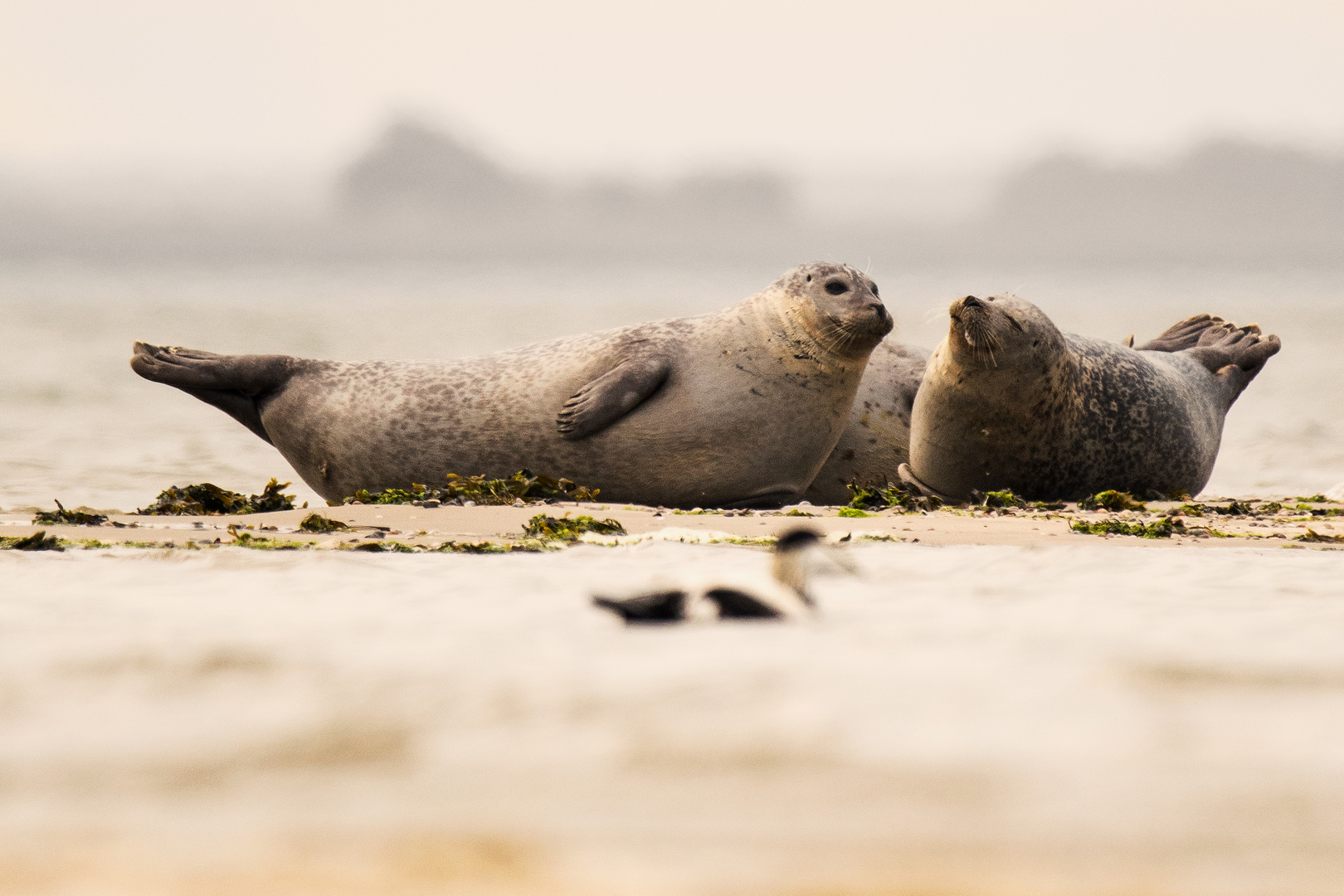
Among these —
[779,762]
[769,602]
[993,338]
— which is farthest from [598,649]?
[993,338]

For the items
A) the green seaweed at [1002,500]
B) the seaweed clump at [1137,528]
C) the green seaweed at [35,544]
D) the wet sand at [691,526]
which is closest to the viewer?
the green seaweed at [35,544]

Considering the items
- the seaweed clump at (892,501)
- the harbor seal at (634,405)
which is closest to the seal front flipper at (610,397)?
the harbor seal at (634,405)

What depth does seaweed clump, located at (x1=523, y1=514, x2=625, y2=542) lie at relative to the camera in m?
3.79

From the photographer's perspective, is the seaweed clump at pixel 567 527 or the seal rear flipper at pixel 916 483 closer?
the seaweed clump at pixel 567 527

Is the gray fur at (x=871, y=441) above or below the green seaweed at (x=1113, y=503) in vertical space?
above

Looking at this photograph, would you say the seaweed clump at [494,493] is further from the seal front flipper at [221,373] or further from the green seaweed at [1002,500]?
the green seaweed at [1002,500]

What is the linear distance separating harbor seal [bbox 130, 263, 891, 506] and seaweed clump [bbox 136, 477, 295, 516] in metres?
0.87

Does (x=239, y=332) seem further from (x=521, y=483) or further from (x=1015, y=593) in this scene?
(x=1015, y=593)

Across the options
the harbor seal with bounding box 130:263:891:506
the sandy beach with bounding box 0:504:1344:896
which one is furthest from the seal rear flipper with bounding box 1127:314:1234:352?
the sandy beach with bounding box 0:504:1344:896

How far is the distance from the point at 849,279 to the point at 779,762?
4176mm

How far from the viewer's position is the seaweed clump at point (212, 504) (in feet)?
15.4

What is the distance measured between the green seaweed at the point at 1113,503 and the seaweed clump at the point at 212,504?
3.17 meters

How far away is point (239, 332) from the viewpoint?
22.9m

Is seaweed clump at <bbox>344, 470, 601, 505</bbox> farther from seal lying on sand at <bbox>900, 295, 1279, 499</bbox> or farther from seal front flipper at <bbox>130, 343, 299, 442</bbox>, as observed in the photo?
seal lying on sand at <bbox>900, 295, 1279, 499</bbox>
